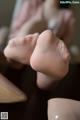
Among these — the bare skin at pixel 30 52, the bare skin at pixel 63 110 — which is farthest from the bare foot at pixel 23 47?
the bare skin at pixel 63 110

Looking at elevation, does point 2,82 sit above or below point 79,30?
below

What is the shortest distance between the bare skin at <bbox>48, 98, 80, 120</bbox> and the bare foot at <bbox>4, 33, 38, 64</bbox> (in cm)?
11

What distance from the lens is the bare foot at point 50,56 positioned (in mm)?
457

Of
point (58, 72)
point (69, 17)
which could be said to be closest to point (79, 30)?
point (69, 17)

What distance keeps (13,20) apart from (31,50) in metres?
0.10

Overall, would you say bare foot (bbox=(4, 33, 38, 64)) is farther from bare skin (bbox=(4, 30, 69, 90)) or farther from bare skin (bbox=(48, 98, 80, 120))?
bare skin (bbox=(48, 98, 80, 120))

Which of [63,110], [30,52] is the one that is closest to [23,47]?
[30,52]

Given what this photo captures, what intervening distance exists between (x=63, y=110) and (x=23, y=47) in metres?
0.14

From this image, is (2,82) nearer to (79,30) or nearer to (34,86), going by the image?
(34,86)

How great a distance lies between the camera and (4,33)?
57 centimetres

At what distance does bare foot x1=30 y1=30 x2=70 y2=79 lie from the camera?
Answer: 457 mm

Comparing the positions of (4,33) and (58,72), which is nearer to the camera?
(58,72)

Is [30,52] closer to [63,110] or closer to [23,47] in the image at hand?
[23,47]

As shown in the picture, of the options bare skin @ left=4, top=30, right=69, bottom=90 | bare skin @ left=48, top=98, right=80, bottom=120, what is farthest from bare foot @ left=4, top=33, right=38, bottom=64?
bare skin @ left=48, top=98, right=80, bottom=120
